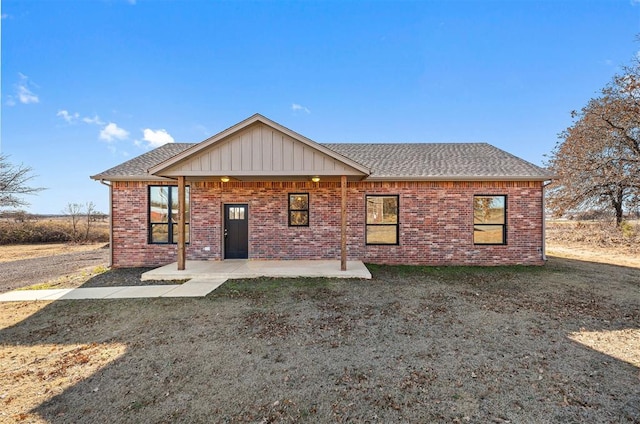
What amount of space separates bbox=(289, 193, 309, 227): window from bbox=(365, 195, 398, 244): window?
2255 mm

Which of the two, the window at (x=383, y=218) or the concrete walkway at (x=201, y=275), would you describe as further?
the window at (x=383, y=218)

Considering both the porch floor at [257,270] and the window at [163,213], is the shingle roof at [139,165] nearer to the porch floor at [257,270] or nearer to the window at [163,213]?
the window at [163,213]

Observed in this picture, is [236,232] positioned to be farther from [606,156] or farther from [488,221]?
[606,156]

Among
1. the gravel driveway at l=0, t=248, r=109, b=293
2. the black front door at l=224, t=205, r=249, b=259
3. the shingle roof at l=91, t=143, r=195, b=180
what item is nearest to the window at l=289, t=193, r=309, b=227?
the black front door at l=224, t=205, r=249, b=259

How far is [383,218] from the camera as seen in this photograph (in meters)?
9.72

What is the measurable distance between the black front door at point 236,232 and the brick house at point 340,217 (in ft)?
0.12

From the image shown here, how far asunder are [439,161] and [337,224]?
494cm

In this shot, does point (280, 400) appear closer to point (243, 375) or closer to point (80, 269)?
point (243, 375)

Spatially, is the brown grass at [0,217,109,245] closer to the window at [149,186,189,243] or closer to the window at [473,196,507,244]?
the window at [149,186,189,243]

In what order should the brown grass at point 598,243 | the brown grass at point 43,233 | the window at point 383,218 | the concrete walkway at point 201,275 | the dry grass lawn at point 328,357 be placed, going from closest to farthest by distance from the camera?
the dry grass lawn at point 328,357, the concrete walkway at point 201,275, the window at point 383,218, the brown grass at point 598,243, the brown grass at point 43,233

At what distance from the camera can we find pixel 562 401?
2.89 metres

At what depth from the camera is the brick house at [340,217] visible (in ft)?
31.2

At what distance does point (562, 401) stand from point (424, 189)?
736 cm

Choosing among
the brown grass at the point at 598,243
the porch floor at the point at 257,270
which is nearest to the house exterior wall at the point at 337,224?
the porch floor at the point at 257,270
